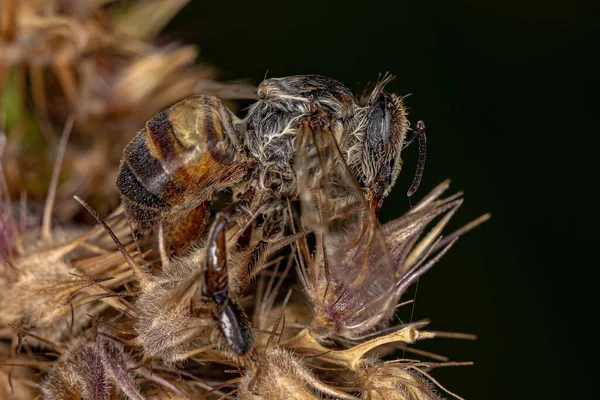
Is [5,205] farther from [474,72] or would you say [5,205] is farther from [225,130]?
[474,72]

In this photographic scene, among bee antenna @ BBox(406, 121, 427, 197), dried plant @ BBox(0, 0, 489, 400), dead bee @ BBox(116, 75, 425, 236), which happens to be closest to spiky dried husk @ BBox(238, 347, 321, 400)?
dried plant @ BBox(0, 0, 489, 400)

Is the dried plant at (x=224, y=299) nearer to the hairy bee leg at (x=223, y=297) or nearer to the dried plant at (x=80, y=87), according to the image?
the hairy bee leg at (x=223, y=297)

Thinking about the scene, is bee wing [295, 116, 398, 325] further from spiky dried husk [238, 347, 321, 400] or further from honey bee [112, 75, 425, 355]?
spiky dried husk [238, 347, 321, 400]

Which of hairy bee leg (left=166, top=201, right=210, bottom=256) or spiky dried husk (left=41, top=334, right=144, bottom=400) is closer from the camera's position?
spiky dried husk (left=41, top=334, right=144, bottom=400)

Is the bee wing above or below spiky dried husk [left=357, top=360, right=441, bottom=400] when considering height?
above

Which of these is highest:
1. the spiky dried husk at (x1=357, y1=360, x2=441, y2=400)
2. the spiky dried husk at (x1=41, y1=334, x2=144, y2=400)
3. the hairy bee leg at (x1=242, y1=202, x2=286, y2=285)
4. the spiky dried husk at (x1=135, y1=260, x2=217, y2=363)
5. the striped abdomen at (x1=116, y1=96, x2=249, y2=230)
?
the striped abdomen at (x1=116, y1=96, x2=249, y2=230)

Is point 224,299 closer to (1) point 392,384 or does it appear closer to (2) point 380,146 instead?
(1) point 392,384

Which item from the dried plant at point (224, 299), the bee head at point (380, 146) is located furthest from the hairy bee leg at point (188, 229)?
the bee head at point (380, 146)
